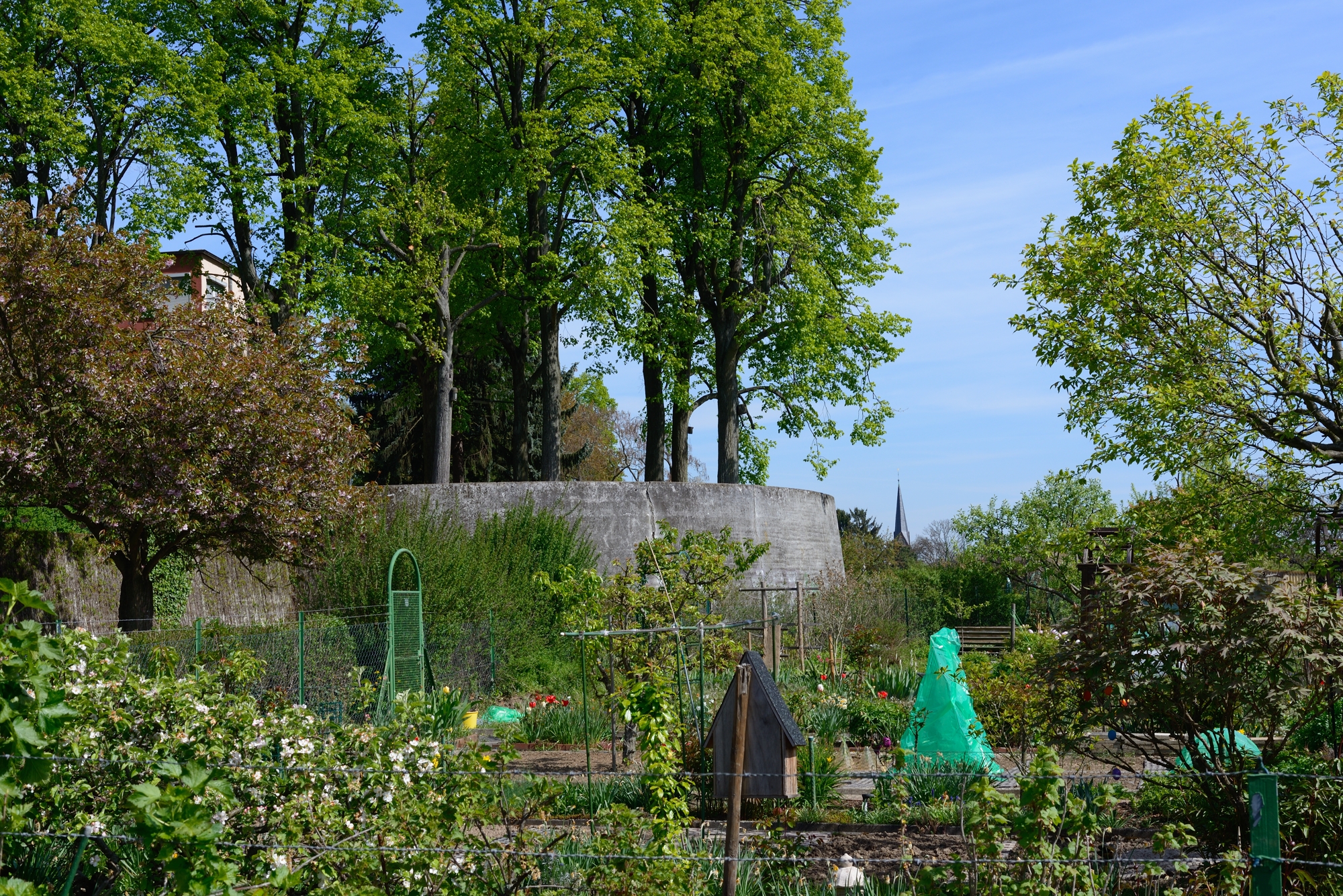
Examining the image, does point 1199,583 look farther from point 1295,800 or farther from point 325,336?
point 325,336

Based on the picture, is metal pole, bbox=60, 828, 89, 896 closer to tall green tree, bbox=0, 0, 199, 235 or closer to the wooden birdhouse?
the wooden birdhouse

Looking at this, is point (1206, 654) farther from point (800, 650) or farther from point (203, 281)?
point (203, 281)

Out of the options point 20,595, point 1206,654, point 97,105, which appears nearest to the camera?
point 20,595

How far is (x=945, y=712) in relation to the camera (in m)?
8.84

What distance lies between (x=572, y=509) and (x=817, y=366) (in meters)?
7.49

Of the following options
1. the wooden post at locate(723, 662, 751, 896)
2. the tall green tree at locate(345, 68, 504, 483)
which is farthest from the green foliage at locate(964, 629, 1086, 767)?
the tall green tree at locate(345, 68, 504, 483)

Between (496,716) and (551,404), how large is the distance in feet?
37.4

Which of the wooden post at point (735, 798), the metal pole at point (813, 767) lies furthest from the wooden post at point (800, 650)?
the wooden post at point (735, 798)

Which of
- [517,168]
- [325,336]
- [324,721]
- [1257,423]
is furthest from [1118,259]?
[517,168]

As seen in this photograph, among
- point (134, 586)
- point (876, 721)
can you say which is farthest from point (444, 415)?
point (876, 721)

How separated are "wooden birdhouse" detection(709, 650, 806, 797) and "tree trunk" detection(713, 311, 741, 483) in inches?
727

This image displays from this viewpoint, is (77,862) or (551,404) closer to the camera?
(77,862)

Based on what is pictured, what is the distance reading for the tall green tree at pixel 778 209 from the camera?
24375mm

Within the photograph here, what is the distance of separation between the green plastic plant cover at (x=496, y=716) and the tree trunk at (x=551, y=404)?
33.2ft
